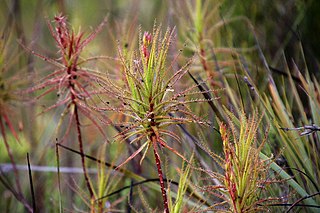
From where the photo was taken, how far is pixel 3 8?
2498 millimetres

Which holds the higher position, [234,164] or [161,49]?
[161,49]

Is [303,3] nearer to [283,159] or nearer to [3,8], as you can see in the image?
[283,159]

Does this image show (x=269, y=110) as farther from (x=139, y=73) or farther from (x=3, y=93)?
(x=3, y=93)

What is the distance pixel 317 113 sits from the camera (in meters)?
0.96

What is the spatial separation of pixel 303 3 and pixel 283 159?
2.83 ft

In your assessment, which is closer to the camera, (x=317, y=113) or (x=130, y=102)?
(x=130, y=102)

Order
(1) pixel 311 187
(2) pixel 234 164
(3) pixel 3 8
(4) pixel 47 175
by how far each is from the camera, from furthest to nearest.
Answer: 1. (3) pixel 3 8
2. (4) pixel 47 175
3. (1) pixel 311 187
4. (2) pixel 234 164

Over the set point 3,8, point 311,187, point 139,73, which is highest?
point 3,8

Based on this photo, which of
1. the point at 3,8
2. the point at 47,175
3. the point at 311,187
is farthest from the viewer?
the point at 3,8

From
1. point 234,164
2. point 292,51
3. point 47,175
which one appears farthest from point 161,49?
point 47,175

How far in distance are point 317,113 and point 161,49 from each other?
1.22 feet

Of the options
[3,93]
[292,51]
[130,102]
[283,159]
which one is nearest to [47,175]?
[3,93]

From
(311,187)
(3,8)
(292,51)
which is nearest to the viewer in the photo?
Result: (311,187)

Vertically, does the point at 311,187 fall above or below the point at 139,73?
below
